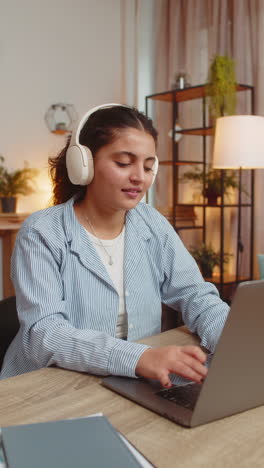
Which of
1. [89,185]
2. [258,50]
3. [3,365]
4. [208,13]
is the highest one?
[208,13]

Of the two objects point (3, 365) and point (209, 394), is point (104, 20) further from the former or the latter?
point (209, 394)

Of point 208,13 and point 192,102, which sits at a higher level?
point 208,13

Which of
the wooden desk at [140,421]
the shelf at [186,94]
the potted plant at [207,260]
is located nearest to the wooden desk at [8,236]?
the potted plant at [207,260]

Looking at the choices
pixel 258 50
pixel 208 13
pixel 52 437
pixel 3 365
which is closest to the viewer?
pixel 52 437

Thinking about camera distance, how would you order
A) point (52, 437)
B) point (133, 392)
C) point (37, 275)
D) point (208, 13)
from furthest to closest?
point (208, 13) → point (37, 275) → point (133, 392) → point (52, 437)

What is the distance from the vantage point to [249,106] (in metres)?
3.99

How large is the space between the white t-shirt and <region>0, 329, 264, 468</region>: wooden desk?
360 mm

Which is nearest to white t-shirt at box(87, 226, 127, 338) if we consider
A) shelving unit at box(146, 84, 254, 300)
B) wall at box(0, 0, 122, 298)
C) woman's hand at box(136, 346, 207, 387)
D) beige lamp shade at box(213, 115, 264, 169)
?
woman's hand at box(136, 346, 207, 387)

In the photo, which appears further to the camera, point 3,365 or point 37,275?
point 3,365

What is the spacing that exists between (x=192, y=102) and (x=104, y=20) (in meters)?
1.07

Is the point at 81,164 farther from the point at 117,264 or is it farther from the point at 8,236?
the point at 8,236

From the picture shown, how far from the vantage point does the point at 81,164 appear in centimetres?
130

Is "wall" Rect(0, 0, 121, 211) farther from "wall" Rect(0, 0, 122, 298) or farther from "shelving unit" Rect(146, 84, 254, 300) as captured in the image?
"shelving unit" Rect(146, 84, 254, 300)

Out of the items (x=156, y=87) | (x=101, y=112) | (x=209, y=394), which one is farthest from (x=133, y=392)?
(x=156, y=87)
